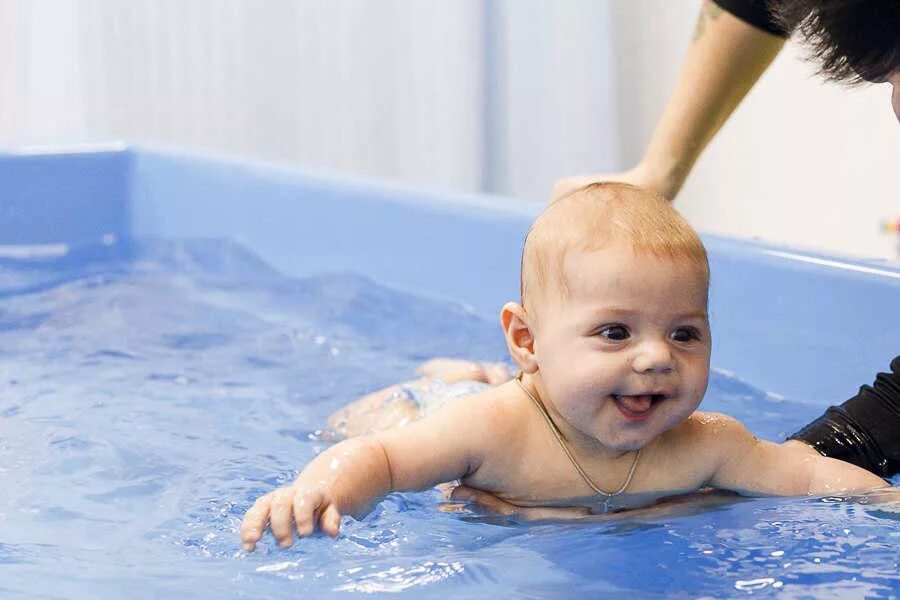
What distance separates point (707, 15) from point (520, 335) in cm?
62

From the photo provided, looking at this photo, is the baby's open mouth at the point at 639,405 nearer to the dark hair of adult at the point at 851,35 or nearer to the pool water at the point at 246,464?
the pool water at the point at 246,464

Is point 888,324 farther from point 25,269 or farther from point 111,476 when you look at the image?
point 25,269

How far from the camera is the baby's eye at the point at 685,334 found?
112 cm

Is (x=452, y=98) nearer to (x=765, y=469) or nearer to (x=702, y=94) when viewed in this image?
(x=702, y=94)

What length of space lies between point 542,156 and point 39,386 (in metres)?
1.93

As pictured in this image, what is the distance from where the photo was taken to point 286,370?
1.84 m

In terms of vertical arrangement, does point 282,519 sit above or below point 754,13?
below

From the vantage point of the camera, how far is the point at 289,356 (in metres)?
1.90

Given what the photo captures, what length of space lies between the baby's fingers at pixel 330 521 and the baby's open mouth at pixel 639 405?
0.80 feet

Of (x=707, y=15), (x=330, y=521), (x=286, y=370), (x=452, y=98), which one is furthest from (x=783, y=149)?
(x=330, y=521)

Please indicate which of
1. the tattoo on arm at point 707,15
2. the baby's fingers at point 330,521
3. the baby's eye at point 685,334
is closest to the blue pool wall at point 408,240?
the tattoo on arm at point 707,15

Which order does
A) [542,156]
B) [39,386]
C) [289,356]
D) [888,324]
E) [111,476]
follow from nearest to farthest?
[111,476], [888,324], [39,386], [289,356], [542,156]

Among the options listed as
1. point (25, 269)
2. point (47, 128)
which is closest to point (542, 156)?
point (47, 128)

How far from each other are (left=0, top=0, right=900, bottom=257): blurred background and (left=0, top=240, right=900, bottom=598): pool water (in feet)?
1.91
